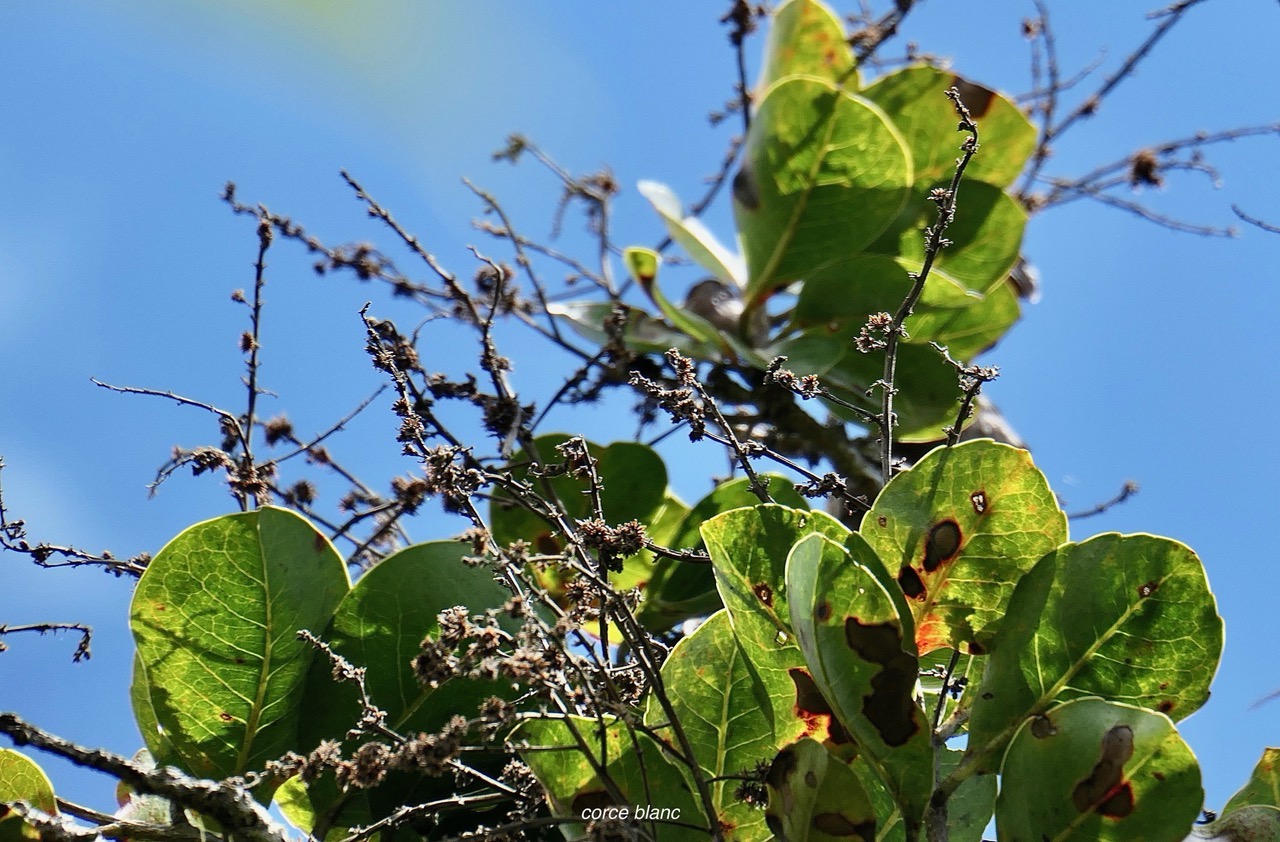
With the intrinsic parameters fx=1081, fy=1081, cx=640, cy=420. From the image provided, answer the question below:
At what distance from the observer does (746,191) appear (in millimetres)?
2119

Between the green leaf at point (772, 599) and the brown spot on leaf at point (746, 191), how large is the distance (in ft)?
4.02

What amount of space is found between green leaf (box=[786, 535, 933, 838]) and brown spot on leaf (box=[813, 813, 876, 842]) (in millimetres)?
42

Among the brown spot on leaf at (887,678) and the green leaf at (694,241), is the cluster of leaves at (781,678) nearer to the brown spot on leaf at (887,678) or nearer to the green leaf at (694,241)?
the brown spot on leaf at (887,678)

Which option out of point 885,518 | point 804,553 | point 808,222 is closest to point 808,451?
point 808,222

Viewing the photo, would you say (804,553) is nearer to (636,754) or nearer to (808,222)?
(636,754)

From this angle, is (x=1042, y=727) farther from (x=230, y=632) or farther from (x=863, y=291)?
(x=863, y=291)

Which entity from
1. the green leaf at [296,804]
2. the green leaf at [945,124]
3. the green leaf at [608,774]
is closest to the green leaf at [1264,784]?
the green leaf at [608,774]

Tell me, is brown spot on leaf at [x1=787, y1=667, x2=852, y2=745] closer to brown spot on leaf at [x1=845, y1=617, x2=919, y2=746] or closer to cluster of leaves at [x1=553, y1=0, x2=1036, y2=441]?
brown spot on leaf at [x1=845, y1=617, x2=919, y2=746]

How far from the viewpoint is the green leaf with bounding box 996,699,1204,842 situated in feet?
2.72

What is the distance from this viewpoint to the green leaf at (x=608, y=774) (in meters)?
0.96

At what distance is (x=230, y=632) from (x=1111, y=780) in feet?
2.67

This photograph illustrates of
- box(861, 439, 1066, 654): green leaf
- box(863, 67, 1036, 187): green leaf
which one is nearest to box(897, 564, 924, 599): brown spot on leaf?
box(861, 439, 1066, 654): green leaf

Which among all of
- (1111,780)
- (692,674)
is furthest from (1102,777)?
(692,674)

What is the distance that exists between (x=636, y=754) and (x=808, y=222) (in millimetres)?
1326
